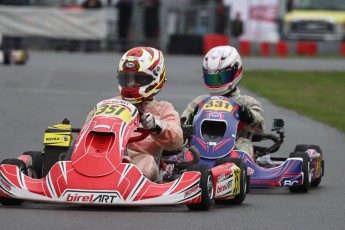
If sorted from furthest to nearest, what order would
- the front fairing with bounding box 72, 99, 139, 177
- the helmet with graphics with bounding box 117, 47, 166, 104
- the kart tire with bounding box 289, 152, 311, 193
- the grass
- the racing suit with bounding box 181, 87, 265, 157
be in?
1. the grass
2. the racing suit with bounding box 181, 87, 265, 157
3. the kart tire with bounding box 289, 152, 311, 193
4. the helmet with graphics with bounding box 117, 47, 166, 104
5. the front fairing with bounding box 72, 99, 139, 177

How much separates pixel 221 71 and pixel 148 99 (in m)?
1.66

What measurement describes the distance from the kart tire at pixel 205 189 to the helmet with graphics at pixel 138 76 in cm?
77

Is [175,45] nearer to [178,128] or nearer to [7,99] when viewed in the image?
[7,99]

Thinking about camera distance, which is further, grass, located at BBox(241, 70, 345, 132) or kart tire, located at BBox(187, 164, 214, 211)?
grass, located at BBox(241, 70, 345, 132)

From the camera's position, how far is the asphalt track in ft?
24.0

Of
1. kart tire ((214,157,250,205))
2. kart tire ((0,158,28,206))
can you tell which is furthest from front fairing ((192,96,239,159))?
kart tire ((0,158,28,206))

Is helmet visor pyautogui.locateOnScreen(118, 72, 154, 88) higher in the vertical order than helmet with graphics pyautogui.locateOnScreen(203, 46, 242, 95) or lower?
higher

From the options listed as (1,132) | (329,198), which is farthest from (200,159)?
(1,132)

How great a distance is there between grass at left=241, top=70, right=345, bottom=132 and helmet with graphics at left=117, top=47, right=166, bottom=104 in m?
8.09

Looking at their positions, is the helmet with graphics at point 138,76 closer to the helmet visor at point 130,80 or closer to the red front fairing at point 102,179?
the helmet visor at point 130,80

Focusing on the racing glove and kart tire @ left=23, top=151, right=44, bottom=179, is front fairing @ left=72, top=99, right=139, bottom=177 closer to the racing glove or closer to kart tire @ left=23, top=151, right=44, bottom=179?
the racing glove

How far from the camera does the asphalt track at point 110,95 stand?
7320mm

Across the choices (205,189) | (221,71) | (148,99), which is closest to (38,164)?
(148,99)

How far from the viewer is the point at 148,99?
8.55 metres
